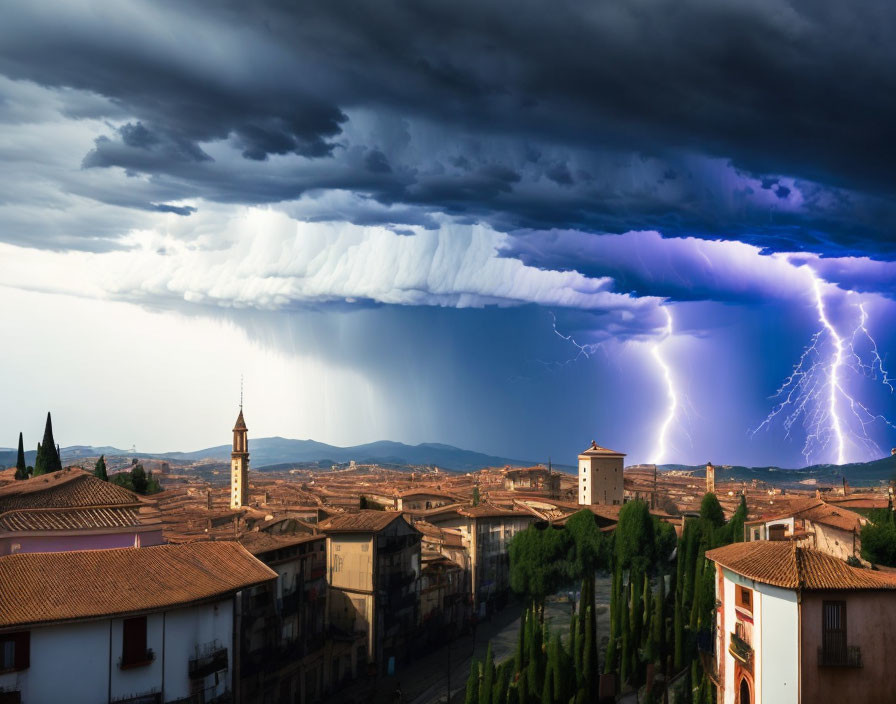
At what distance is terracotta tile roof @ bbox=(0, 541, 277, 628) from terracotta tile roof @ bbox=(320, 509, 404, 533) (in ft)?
53.6

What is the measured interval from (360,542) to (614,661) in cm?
1630

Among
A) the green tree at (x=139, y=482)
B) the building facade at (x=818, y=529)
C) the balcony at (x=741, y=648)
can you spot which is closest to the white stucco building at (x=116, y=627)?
the balcony at (x=741, y=648)

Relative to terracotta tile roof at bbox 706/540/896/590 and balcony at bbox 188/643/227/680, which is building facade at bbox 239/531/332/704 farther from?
terracotta tile roof at bbox 706/540/896/590

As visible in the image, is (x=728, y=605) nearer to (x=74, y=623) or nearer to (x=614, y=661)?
(x=614, y=661)

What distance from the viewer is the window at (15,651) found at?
87.5 feet

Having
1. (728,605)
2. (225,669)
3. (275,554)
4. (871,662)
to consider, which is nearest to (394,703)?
(275,554)

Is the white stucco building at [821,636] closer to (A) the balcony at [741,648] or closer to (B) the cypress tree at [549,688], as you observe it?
(A) the balcony at [741,648]

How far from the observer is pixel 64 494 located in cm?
4450

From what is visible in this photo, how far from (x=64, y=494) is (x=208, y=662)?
56.7 ft

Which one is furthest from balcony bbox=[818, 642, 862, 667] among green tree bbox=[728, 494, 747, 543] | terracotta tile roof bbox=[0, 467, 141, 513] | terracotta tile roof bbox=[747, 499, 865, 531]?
terracotta tile roof bbox=[0, 467, 141, 513]

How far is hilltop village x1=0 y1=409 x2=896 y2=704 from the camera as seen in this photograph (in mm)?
28203

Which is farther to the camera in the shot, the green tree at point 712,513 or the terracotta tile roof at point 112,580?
the green tree at point 712,513

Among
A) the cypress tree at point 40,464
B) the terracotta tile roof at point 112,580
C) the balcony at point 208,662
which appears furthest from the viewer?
the cypress tree at point 40,464

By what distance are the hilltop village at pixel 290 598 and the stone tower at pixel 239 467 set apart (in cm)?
2847
